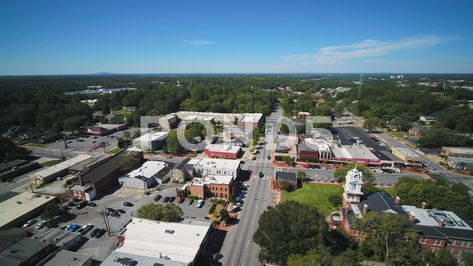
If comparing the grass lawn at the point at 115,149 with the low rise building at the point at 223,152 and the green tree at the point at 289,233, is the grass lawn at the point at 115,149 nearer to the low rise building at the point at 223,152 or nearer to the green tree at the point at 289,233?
the low rise building at the point at 223,152

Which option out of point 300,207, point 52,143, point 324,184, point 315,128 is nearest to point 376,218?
point 300,207

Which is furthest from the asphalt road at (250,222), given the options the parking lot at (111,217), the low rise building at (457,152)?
the low rise building at (457,152)

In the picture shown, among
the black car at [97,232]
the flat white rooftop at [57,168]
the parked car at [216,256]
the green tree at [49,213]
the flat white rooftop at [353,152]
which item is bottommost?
the parked car at [216,256]

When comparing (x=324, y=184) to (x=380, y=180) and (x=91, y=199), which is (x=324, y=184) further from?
(x=91, y=199)

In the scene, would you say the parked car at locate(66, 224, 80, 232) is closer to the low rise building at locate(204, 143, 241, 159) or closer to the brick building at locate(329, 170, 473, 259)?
the low rise building at locate(204, 143, 241, 159)

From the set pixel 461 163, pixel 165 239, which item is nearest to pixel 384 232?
pixel 165 239

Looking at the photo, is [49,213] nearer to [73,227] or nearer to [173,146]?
[73,227]

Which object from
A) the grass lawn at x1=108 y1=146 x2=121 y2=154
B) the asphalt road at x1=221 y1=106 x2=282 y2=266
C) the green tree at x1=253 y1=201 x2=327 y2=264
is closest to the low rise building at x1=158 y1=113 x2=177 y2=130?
the grass lawn at x1=108 y1=146 x2=121 y2=154
